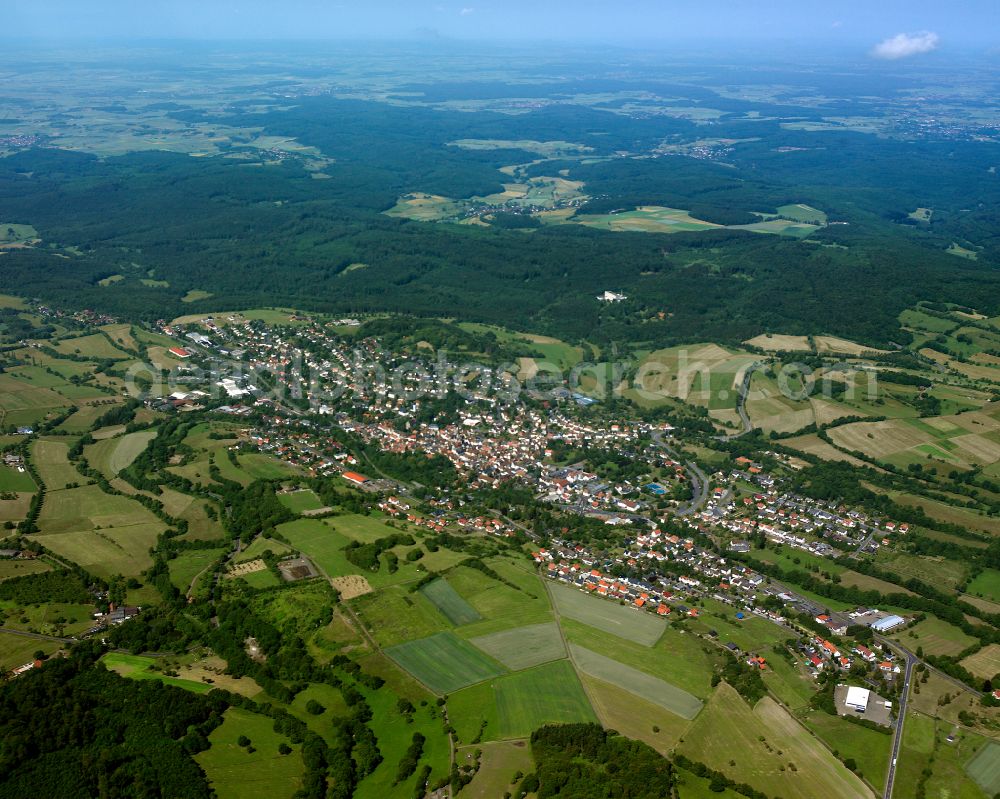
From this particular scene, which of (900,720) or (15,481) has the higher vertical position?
(900,720)

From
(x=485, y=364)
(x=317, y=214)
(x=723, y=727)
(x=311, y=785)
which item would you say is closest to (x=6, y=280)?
(x=317, y=214)

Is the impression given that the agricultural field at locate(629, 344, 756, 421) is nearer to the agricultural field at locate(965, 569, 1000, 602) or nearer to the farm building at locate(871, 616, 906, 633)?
the agricultural field at locate(965, 569, 1000, 602)

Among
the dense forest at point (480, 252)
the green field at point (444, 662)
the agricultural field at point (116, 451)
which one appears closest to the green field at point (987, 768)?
the green field at point (444, 662)

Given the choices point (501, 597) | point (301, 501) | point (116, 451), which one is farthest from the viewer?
point (116, 451)

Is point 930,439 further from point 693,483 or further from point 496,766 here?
point 496,766

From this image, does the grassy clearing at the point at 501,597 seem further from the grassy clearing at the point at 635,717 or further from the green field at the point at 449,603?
the grassy clearing at the point at 635,717

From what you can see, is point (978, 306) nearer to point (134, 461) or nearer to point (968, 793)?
point (968, 793)

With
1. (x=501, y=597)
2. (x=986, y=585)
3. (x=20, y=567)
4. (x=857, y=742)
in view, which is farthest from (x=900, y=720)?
(x=20, y=567)
